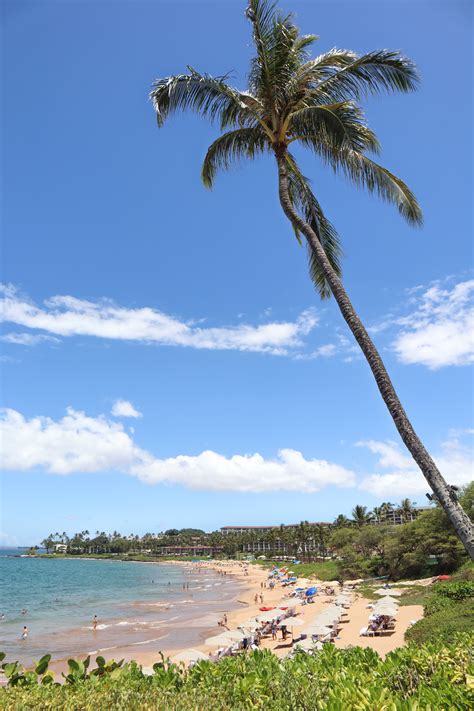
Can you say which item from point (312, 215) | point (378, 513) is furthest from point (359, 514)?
point (312, 215)

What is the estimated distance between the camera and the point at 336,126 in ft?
26.7

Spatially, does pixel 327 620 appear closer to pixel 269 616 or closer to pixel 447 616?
pixel 269 616

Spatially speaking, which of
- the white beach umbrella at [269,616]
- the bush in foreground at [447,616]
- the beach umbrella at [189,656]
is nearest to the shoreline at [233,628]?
the beach umbrella at [189,656]

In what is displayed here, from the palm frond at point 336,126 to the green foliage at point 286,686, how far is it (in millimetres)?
8133

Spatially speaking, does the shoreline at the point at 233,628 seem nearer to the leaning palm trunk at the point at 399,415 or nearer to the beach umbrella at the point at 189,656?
the beach umbrella at the point at 189,656

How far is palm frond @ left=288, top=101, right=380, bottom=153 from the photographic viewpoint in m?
8.10

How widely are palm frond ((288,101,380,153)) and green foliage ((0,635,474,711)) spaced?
26.7 feet

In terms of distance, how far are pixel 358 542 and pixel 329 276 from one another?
48.0 meters

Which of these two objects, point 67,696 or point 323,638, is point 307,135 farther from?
point 323,638

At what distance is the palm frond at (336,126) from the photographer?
810 centimetres

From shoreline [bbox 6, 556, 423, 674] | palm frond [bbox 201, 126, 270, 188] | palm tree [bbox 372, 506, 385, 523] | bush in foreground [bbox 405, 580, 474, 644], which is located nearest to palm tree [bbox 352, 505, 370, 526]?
palm tree [bbox 372, 506, 385, 523]

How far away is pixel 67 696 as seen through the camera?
4508 millimetres

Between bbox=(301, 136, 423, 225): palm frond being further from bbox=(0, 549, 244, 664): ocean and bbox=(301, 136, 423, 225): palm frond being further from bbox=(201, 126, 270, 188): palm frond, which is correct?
bbox=(0, 549, 244, 664): ocean

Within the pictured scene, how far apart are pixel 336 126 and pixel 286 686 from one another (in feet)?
27.7
